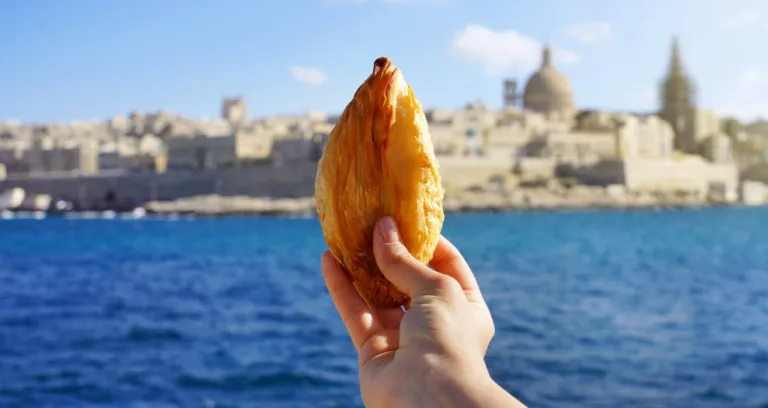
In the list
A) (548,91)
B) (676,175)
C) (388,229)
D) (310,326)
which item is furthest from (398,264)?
(548,91)

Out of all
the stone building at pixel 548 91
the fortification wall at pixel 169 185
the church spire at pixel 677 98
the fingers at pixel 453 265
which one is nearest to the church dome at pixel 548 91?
the stone building at pixel 548 91

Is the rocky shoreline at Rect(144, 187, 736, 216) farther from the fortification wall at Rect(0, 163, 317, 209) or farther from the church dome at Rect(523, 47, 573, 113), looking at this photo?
the church dome at Rect(523, 47, 573, 113)

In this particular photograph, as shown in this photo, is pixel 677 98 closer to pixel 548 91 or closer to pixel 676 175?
pixel 548 91

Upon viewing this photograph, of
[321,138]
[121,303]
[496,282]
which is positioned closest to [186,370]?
[121,303]

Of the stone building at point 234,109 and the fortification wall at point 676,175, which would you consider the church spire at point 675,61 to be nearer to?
the fortification wall at point 676,175

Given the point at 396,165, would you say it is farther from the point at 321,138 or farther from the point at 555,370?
the point at 321,138

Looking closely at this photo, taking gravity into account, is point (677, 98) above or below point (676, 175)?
above

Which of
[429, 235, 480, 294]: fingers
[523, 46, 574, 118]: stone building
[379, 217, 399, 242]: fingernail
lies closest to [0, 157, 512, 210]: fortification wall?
[523, 46, 574, 118]: stone building
